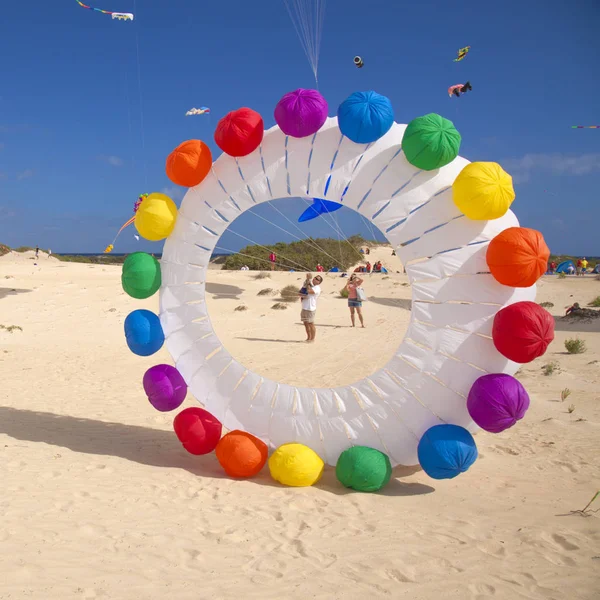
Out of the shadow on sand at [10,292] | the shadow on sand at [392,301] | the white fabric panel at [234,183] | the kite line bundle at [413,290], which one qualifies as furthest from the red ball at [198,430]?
the shadow on sand at [10,292]

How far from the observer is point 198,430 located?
237 inches

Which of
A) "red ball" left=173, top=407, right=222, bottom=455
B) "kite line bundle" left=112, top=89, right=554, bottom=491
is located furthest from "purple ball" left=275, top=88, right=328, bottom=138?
"red ball" left=173, top=407, right=222, bottom=455

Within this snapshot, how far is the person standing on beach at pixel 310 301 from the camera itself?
1295 centimetres

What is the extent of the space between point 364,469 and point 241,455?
1228mm

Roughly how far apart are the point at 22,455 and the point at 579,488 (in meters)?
5.63

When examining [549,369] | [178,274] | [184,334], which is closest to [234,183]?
[178,274]

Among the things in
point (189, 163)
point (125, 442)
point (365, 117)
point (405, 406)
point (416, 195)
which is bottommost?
point (125, 442)

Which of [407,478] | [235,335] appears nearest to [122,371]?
[235,335]

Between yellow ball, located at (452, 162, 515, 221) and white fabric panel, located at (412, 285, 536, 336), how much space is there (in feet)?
2.58

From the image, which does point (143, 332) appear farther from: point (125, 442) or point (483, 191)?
point (483, 191)

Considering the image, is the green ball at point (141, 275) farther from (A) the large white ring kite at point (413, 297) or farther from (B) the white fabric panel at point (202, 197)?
(B) the white fabric panel at point (202, 197)

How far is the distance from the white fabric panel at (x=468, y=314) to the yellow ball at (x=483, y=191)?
786 millimetres

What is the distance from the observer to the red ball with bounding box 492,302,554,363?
4.88 meters

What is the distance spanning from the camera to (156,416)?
8344 mm
